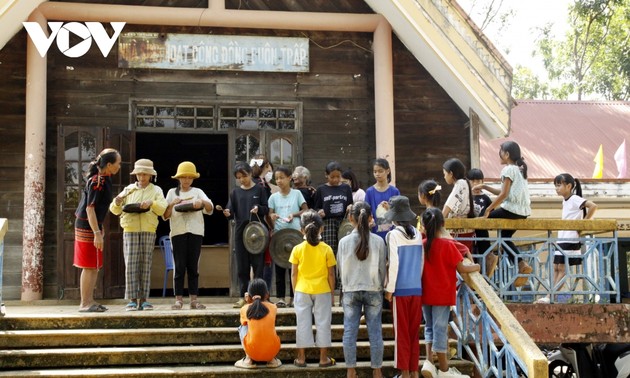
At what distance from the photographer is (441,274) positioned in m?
7.21

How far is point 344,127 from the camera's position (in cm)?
1145

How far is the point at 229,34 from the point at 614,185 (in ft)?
29.2

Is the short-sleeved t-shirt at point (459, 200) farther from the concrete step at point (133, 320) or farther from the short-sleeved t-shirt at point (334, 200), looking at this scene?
the concrete step at point (133, 320)

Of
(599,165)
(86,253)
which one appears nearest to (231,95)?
(86,253)

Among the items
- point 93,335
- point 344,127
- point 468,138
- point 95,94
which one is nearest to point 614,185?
point 468,138

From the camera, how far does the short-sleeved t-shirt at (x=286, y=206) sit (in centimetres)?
869

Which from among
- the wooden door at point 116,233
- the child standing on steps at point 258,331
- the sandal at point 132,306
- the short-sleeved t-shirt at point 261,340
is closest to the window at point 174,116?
the wooden door at point 116,233

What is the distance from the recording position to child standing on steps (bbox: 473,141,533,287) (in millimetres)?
8125

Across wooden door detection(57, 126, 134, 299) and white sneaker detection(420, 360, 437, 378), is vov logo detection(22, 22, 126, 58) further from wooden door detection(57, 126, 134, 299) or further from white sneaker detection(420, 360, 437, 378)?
white sneaker detection(420, 360, 437, 378)

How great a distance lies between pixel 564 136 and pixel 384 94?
10172 millimetres

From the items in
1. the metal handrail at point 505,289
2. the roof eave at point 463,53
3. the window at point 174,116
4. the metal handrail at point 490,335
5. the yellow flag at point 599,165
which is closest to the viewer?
the metal handrail at point 490,335

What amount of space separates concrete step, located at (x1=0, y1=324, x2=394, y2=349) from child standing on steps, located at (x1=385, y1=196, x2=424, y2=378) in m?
1.23

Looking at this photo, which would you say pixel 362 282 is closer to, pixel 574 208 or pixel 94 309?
pixel 94 309

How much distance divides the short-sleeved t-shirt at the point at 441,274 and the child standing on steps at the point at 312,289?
33.5 inches
